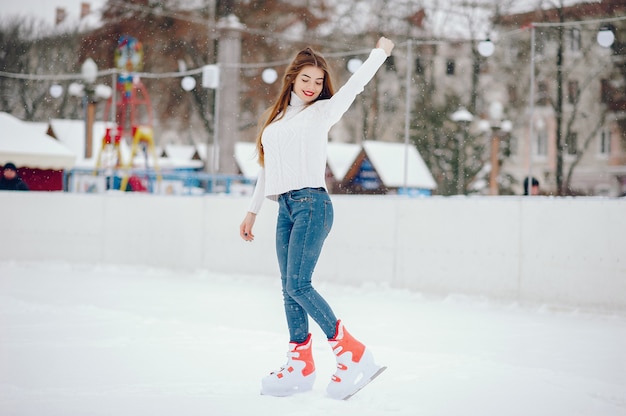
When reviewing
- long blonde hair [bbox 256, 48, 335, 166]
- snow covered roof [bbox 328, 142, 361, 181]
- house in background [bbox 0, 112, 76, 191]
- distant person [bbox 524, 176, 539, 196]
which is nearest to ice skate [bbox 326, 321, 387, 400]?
long blonde hair [bbox 256, 48, 335, 166]

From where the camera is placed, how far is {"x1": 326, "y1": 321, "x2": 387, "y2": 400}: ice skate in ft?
9.22

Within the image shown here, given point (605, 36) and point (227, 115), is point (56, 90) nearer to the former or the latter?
point (227, 115)

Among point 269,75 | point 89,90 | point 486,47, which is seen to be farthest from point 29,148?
point 486,47

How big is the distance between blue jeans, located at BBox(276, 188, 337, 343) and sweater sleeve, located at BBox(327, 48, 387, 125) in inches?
12.0

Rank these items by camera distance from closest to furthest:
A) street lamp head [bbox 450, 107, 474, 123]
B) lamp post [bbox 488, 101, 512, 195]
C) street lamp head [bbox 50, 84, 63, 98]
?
1. lamp post [bbox 488, 101, 512, 195]
2. street lamp head [bbox 450, 107, 474, 123]
3. street lamp head [bbox 50, 84, 63, 98]

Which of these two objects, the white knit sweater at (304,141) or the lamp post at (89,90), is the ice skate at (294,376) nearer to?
the white knit sweater at (304,141)

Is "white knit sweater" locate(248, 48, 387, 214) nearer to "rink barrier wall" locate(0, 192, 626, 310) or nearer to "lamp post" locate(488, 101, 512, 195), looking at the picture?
"rink barrier wall" locate(0, 192, 626, 310)

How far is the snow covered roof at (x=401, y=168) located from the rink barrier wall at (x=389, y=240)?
9.0 inches

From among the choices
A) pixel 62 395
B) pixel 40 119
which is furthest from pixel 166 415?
pixel 40 119

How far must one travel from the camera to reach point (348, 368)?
284cm

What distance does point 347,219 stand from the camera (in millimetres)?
7238

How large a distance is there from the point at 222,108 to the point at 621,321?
16.4 feet

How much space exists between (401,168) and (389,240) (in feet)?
2.17

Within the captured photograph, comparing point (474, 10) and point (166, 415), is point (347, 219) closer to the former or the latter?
point (166, 415)
